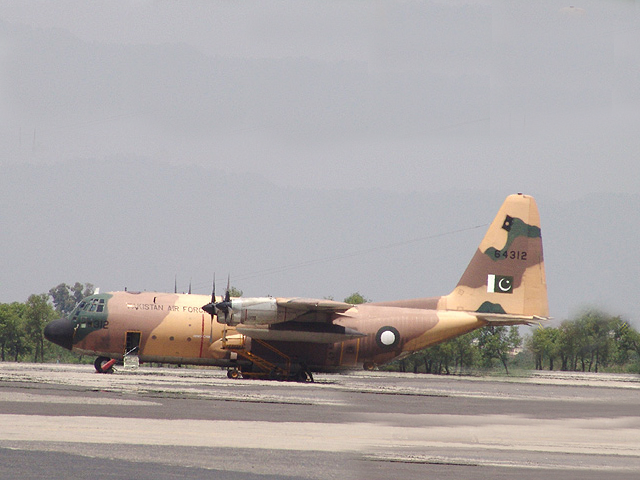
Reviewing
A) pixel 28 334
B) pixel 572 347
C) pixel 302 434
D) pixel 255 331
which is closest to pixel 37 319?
pixel 28 334

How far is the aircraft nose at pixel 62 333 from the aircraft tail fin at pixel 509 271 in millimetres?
18787

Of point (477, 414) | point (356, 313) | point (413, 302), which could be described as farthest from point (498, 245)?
point (477, 414)

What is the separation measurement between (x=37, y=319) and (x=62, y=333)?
151 ft

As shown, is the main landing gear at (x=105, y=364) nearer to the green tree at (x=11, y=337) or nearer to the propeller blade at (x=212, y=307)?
the propeller blade at (x=212, y=307)

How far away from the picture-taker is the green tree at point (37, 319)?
267ft

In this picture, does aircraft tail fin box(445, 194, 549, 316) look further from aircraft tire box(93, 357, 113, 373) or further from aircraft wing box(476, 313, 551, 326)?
aircraft tire box(93, 357, 113, 373)

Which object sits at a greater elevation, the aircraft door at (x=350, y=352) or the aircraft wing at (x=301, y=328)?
the aircraft wing at (x=301, y=328)

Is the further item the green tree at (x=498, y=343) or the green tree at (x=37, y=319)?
the green tree at (x=37, y=319)

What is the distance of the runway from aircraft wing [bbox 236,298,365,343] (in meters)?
8.13

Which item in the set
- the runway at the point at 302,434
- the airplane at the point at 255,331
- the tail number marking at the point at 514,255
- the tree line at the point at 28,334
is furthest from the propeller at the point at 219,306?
the tree line at the point at 28,334

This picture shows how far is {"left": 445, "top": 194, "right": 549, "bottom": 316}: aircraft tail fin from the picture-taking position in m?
42.2

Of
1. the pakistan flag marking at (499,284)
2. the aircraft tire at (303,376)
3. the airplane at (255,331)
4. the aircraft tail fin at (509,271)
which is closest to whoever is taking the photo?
the airplane at (255,331)

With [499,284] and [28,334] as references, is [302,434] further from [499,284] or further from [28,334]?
[28,334]

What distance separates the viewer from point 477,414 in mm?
22906
